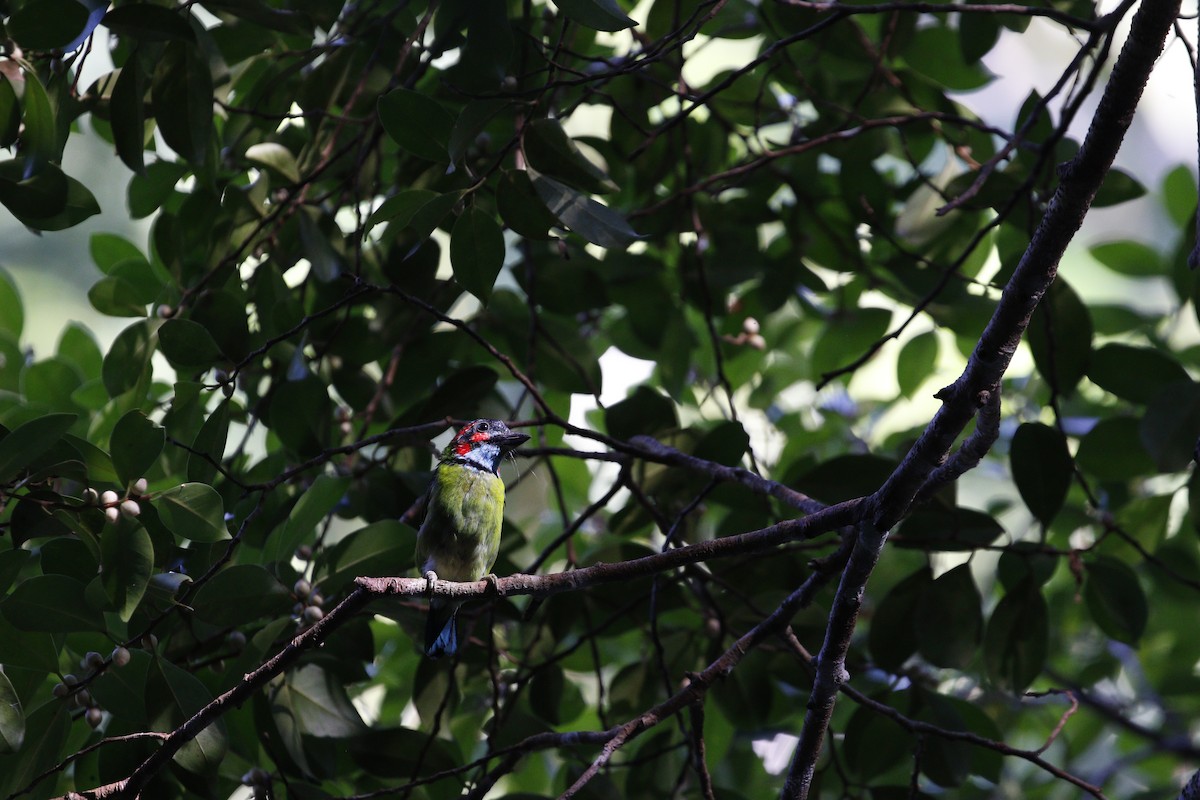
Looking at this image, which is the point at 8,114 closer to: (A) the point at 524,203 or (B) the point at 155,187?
(B) the point at 155,187

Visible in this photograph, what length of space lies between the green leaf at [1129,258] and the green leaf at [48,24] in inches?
120

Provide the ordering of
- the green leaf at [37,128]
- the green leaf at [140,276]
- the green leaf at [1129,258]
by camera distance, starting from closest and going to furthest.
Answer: the green leaf at [37,128] → the green leaf at [140,276] → the green leaf at [1129,258]

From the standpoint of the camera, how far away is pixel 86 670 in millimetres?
1959

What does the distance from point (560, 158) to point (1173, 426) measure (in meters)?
1.50

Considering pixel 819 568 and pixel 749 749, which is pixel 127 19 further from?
pixel 749 749

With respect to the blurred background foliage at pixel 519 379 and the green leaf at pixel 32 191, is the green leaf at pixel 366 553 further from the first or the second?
the green leaf at pixel 32 191

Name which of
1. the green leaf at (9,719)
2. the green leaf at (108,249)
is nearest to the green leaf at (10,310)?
the green leaf at (108,249)

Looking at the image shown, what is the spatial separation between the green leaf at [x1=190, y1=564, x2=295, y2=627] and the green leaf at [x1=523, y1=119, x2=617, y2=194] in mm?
989

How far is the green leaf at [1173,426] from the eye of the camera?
2324mm

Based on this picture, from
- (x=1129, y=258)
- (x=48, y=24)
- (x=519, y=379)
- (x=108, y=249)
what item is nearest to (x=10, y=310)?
(x=108, y=249)

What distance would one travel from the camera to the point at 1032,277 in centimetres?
140

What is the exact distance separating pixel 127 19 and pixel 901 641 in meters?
2.14

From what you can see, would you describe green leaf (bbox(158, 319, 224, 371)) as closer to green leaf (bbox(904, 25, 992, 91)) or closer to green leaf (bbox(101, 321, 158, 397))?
green leaf (bbox(101, 321, 158, 397))

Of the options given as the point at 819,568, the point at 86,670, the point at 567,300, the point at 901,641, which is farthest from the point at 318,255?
the point at 901,641
